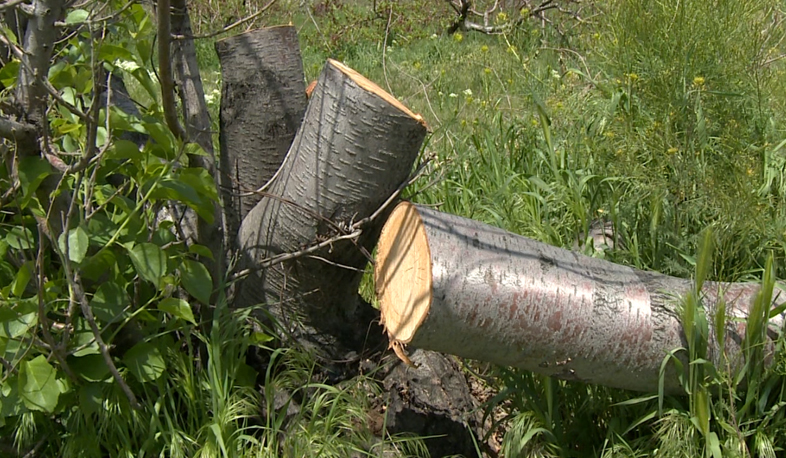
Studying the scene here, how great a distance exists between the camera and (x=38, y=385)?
184 cm

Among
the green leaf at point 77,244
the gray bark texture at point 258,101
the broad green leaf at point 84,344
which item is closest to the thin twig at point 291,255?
the gray bark texture at point 258,101

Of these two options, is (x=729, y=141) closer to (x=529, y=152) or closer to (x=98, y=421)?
(x=529, y=152)

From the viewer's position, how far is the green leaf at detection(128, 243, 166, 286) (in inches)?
75.4

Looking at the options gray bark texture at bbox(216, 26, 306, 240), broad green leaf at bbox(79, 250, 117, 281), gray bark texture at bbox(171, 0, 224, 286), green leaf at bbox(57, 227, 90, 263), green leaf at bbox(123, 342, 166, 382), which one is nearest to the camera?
green leaf at bbox(57, 227, 90, 263)

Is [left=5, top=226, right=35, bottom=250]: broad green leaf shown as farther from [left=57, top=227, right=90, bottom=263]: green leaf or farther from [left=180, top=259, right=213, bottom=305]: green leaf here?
[left=180, top=259, right=213, bottom=305]: green leaf

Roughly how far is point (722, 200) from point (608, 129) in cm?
71

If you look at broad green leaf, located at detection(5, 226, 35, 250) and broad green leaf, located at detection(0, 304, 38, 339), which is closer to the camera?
broad green leaf, located at detection(0, 304, 38, 339)

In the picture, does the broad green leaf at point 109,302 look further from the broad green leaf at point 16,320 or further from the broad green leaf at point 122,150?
the broad green leaf at point 122,150

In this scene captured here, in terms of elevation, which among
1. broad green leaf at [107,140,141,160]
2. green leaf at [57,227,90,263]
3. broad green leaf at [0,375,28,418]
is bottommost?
broad green leaf at [0,375,28,418]

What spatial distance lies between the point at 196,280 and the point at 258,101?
0.82m

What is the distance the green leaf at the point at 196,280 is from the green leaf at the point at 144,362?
8.7 inches

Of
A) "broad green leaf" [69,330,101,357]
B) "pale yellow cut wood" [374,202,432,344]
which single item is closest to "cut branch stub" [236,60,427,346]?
"pale yellow cut wood" [374,202,432,344]

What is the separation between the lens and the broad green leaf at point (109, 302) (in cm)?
199

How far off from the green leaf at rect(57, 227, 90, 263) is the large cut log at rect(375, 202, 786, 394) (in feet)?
2.71
